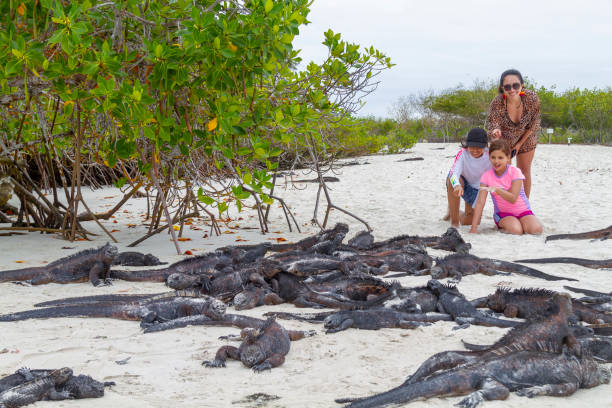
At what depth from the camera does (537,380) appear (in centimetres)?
213

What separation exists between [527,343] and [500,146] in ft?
13.3

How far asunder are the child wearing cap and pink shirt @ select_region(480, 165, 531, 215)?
0.24 meters

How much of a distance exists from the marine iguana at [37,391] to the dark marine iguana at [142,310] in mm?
992

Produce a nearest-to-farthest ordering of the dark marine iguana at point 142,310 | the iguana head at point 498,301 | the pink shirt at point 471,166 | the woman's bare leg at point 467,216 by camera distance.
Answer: the dark marine iguana at point 142,310, the iguana head at point 498,301, the pink shirt at point 471,166, the woman's bare leg at point 467,216

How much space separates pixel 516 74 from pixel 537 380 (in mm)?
4890

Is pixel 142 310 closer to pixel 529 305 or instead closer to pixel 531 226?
pixel 529 305

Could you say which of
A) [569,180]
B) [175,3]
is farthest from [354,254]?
[569,180]

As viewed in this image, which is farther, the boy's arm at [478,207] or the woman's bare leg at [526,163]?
the woman's bare leg at [526,163]

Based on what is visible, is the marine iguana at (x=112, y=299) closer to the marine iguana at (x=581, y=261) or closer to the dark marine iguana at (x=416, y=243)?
the dark marine iguana at (x=416, y=243)

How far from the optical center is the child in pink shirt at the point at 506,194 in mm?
5973

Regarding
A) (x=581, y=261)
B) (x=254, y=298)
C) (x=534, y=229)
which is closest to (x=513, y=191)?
(x=534, y=229)

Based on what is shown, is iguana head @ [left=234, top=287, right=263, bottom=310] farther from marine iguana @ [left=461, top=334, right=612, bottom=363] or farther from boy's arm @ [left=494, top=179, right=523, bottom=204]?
boy's arm @ [left=494, top=179, right=523, bottom=204]

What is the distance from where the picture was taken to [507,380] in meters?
2.10

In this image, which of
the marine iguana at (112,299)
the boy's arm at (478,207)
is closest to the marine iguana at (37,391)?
the marine iguana at (112,299)
